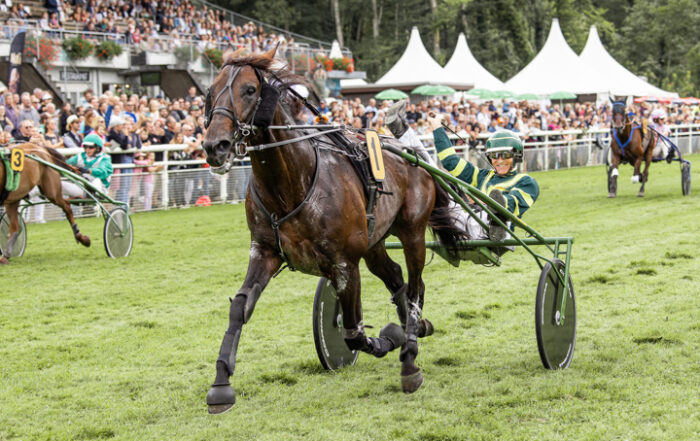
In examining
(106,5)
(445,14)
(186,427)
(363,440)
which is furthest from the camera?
(445,14)

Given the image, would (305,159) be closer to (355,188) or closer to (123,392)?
(355,188)

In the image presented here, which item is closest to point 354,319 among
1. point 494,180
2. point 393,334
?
point 393,334

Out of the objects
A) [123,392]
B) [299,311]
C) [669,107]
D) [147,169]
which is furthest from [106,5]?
[123,392]

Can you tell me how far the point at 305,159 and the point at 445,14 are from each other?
43.3 m

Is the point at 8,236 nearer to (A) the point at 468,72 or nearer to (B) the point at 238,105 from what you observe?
(B) the point at 238,105

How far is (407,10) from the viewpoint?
1906 inches

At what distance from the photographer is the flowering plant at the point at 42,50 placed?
62.7 feet

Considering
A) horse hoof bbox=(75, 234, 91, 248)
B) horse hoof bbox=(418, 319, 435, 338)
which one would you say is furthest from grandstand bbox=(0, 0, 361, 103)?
horse hoof bbox=(418, 319, 435, 338)

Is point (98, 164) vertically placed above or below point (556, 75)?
below

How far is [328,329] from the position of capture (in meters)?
4.91

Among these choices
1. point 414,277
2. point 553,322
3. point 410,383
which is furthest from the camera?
point 414,277

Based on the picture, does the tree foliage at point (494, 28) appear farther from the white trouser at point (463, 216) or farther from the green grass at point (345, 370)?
the white trouser at point (463, 216)

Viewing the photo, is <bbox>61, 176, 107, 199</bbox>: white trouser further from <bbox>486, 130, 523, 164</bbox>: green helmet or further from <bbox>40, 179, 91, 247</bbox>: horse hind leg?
<bbox>486, 130, 523, 164</bbox>: green helmet

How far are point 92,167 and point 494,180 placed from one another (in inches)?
260
